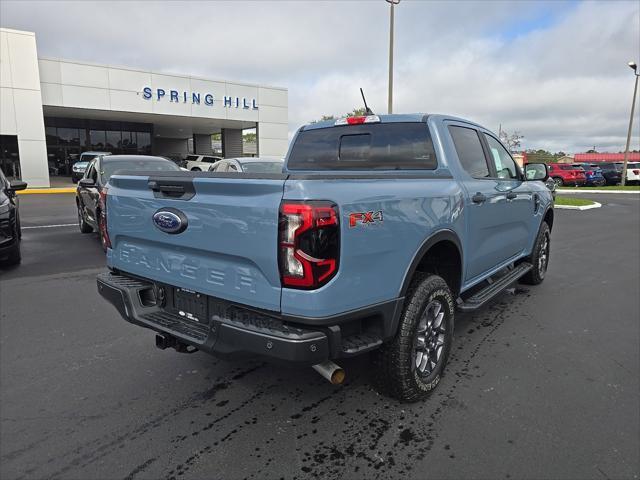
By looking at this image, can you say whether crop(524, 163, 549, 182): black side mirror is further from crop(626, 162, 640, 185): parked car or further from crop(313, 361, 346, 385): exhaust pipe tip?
crop(626, 162, 640, 185): parked car

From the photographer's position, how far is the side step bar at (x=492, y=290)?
3.61 metres

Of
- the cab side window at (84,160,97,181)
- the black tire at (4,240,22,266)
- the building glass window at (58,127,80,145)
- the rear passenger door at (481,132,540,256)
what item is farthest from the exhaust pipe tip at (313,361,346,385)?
the building glass window at (58,127,80,145)

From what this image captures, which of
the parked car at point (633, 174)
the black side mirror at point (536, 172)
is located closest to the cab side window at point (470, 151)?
the black side mirror at point (536, 172)

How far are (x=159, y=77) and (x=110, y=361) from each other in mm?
26315

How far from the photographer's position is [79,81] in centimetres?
2408

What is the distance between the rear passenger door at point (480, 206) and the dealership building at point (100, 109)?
2473 centimetres

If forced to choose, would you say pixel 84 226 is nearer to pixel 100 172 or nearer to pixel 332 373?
pixel 100 172

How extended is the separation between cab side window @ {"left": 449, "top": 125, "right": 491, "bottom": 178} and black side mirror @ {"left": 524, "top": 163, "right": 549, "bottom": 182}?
1414 mm

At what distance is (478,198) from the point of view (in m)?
3.58

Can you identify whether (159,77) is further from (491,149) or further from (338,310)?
(338,310)

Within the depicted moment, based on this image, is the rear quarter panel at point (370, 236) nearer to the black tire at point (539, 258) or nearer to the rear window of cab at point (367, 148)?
the rear window of cab at point (367, 148)

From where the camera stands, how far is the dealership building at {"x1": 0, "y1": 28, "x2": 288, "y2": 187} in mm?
21969

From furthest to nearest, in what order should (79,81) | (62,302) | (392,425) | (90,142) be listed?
(90,142), (79,81), (62,302), (392,425)

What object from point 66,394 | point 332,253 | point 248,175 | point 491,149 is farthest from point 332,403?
point 491,149
